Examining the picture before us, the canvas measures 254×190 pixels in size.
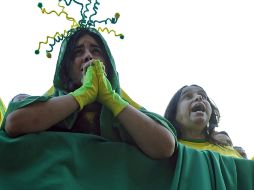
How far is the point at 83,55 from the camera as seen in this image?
3074mm

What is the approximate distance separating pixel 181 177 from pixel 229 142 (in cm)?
121

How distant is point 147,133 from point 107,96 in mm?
279

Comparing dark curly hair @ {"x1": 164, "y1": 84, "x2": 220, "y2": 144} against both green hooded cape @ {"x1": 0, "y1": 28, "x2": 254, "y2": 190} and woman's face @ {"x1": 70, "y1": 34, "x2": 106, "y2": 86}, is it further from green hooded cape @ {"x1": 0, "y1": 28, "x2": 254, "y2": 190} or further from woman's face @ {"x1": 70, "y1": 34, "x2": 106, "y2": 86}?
green hooded cape @ {"x1": 0, "y1": 28, "x2": 254, "y2": 190}

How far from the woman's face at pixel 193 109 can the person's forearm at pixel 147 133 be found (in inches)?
43.0

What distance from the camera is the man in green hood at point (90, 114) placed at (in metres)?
2.49

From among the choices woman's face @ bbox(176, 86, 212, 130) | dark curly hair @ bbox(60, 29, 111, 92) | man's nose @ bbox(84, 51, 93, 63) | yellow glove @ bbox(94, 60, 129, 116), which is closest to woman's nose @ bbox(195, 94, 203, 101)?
woman's face @ bbox(176, 86, 212, 130)

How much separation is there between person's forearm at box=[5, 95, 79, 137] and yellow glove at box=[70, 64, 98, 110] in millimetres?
85

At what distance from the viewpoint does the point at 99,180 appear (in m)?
2.48

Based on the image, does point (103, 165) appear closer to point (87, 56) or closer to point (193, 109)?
point (87, 56)

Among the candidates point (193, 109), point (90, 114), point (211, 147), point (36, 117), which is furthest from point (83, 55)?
point (211, 147)

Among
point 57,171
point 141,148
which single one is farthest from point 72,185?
point 141,148

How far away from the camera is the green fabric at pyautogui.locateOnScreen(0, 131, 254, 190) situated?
2402 millimetres

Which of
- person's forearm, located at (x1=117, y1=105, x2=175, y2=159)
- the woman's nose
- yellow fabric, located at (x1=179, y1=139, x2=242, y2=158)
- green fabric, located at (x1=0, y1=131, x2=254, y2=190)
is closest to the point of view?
green fabric, located at (x1=0, y1=131, x2=254, y2=190)

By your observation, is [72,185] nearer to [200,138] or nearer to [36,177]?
[36,177]
